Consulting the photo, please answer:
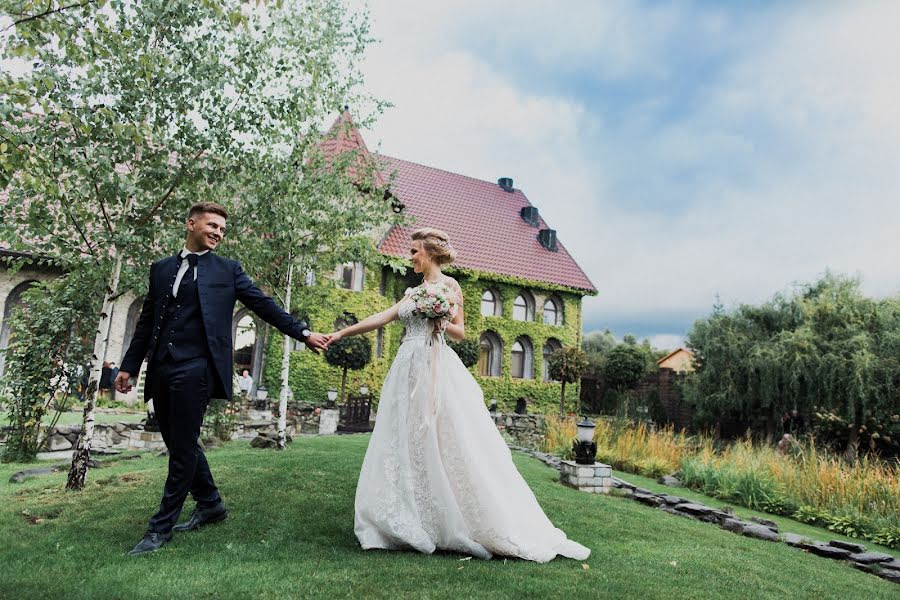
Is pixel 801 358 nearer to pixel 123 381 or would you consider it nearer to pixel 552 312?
pixel 552 312

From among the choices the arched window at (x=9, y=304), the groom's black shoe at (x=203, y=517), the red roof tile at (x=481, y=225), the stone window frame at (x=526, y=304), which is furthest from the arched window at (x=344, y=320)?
the groom's black shoe at (x=203, y=517)

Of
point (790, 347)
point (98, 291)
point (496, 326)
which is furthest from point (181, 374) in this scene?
point (496, 326)

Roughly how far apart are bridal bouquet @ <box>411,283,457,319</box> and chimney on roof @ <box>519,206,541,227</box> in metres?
27.3

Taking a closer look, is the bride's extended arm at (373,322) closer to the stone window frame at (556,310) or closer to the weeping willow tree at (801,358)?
the weeping willow tree at (801,358)

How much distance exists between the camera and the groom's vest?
14.1ft

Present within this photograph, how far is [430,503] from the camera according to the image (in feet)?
14.3

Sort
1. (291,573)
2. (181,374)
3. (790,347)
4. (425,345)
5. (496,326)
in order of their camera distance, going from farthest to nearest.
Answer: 1. (496,326)
2. (790,347)
3. (425,345)
4. (181,374)
5. (291,573)

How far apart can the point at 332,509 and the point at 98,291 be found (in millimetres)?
5938

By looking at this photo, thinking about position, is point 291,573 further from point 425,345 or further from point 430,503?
point 425,345

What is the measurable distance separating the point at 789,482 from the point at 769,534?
4026 mm

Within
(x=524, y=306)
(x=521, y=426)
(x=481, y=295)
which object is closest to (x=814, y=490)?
(x=521, y=426)

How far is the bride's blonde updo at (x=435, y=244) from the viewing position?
495 centimetres

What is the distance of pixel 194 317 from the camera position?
4363 mm

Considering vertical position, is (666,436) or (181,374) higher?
(181,374)
